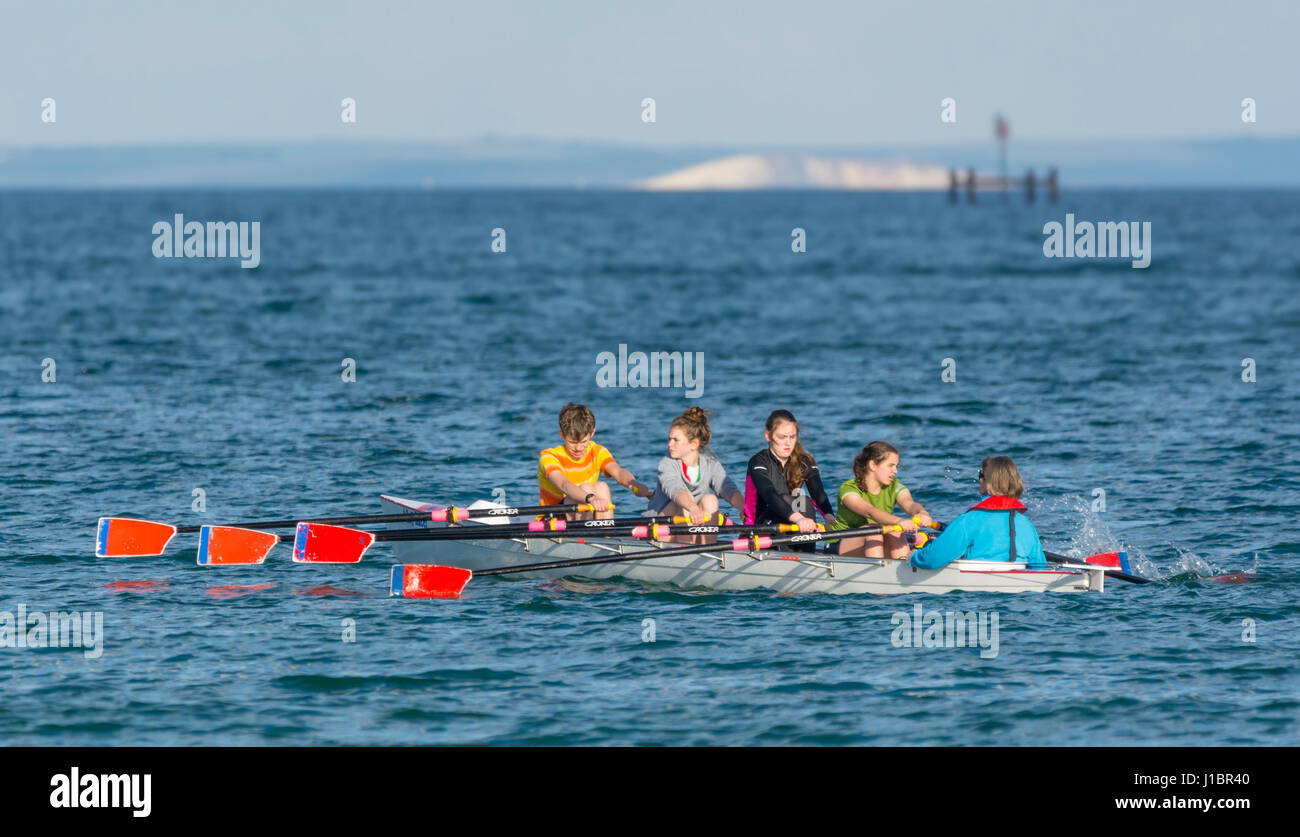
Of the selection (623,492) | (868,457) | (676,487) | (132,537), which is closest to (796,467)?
(868,457)

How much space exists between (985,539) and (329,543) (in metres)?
6.88

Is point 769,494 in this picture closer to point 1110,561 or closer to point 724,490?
point 724,490

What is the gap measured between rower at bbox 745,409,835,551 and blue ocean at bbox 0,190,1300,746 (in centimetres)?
87

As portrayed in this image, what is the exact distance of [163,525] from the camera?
17422 mm

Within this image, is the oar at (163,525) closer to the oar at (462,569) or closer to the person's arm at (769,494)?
the oar at (462,569)

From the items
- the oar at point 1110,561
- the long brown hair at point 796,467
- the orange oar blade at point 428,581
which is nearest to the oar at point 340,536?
the orange oar blade at point 428,581

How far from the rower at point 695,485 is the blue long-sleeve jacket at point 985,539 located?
2.16m

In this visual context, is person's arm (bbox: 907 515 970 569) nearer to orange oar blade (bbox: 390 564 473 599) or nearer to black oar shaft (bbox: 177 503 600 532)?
black oar shaft (bbox: 177 503 600 532)

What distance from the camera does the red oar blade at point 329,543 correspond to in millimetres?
16844

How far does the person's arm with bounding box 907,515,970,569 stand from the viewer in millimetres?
15430

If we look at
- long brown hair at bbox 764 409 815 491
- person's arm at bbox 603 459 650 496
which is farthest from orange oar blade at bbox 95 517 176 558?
long brown hair at bbox 764 409 815 491

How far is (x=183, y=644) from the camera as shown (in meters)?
14.8
